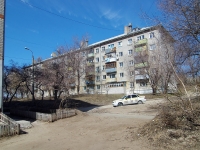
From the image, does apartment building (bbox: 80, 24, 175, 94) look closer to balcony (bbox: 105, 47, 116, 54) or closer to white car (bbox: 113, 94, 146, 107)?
balcony (bbox: 105, 47, 116, 54)

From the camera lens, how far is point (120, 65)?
49562 mm

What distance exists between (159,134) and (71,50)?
1490 inches

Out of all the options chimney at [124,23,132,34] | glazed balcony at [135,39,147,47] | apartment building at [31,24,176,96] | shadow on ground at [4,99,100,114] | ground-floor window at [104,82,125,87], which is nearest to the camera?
shadow on ground at [4,99,100,114]

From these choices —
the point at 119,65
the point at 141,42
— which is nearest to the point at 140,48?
the point at 141,42

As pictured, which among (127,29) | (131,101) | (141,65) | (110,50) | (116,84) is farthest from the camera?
(110,50)

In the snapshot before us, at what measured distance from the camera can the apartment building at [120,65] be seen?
39.3 meters

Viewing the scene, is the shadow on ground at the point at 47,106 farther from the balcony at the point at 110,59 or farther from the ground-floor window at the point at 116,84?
the balcony at the point at 110,59

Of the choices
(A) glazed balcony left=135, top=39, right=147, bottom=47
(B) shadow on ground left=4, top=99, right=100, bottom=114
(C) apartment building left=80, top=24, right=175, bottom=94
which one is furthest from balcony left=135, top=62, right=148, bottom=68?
(B) shadow on ground left=4, top=99, right=100, bottom=114

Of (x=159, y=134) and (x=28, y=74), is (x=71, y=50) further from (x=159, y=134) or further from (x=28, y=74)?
(x=159, y=134)

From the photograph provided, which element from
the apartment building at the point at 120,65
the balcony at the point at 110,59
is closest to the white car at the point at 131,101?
the apartment building at the point at 120,65

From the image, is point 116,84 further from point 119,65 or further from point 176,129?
point 176,129

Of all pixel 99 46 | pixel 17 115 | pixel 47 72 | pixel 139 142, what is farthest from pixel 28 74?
pixel 99 46

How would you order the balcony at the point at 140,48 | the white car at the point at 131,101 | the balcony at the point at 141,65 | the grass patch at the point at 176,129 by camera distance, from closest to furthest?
the grass patch at the point at 176,129 → the white car at the point at 131,101 → the balcony at the point at 141,65 → the balcony at the point at 140,48

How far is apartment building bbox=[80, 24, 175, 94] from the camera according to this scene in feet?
129
